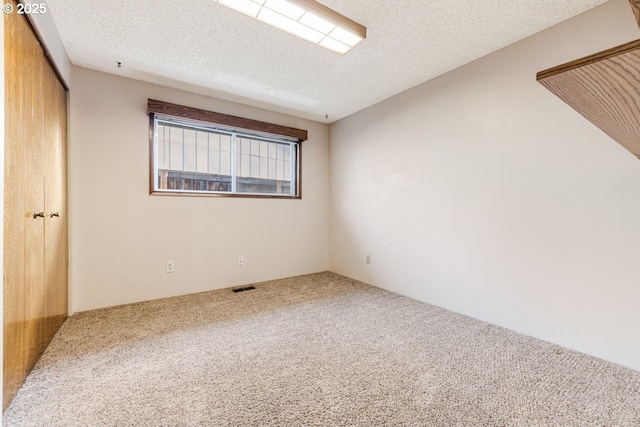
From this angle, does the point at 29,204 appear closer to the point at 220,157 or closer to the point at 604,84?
the point at 220,157

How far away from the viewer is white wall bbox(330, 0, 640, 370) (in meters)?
1.71

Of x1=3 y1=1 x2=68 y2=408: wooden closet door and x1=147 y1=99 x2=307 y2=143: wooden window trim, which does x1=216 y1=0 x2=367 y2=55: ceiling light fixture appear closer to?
x1=3 y1=1 x2=68 y2=408: wooden closet door

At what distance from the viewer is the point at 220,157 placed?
130 inches

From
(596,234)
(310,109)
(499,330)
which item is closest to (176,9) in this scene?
(310,109)

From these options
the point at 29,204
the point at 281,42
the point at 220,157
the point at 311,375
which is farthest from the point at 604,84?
the point at 220,157

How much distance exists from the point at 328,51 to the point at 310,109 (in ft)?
4.26

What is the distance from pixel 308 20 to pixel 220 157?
197 centimetres

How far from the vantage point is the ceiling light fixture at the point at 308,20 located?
5.60 feet

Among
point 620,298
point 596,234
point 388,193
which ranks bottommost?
point 620,298

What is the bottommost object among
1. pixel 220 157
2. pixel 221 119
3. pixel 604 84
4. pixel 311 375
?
pixel 311 375

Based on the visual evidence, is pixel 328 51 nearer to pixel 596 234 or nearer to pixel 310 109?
pixel 310 109

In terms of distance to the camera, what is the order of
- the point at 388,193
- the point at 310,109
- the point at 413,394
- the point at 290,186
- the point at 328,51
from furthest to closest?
1. the point at 290,186
2. the point at 310,109
3. the point at 388,193
4. the point at 328,51
5. the point at 413,394

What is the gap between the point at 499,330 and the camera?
2146 millimetres

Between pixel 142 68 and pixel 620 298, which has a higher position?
pixel 142 68
